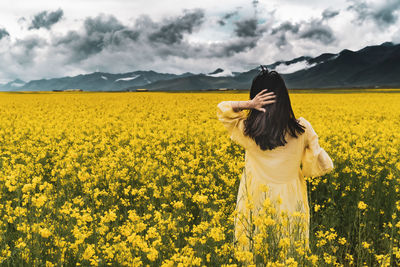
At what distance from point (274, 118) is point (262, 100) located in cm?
20

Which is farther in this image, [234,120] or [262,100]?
[234,120]

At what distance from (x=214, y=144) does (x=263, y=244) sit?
4.35m

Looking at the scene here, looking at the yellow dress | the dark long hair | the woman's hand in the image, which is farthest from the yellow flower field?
the woman's hand

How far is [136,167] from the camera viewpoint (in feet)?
15.7

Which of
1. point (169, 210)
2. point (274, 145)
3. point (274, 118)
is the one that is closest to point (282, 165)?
point (274, 145)

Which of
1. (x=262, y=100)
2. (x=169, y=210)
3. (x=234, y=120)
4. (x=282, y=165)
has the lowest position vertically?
(x=169, y=210)

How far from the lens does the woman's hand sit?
8.39ft

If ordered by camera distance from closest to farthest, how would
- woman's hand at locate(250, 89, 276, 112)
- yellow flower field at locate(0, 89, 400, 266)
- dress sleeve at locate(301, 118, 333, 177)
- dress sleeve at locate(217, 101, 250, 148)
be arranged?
yellow flower field at locate(0, 89, 400, 266), woman's hand at locate(250, 89, 276, 112), dress sleeve at locate(301, 118, 333, 177), dress sleeve at locate(217, 101, 250, 148)

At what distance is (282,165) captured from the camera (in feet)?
9.16

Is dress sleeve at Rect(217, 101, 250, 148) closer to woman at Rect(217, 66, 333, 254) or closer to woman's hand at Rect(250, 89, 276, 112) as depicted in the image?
woman at Rect(217, 66, 333, 254)

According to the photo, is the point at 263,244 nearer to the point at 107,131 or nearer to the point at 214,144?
the point at 214,144

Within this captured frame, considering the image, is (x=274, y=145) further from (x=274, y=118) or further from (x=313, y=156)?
(x=313, y=156)

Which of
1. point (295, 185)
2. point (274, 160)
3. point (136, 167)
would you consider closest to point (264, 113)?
point (274, 160)

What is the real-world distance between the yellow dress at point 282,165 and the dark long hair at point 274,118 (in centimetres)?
11
